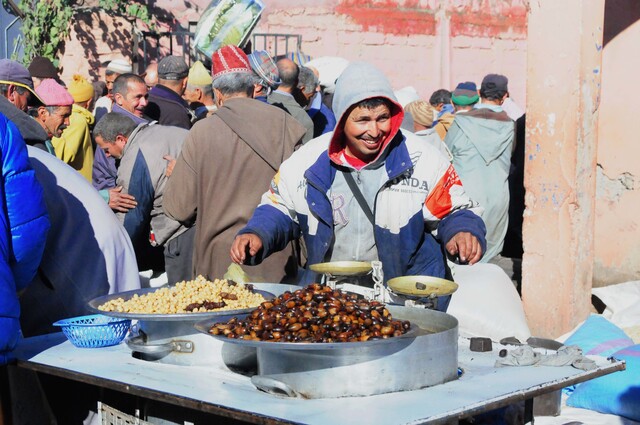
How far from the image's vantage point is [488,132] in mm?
8055

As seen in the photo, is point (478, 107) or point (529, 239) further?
point (478, 107)

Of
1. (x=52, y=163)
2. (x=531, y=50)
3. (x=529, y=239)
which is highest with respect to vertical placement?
(x=531, y=50)

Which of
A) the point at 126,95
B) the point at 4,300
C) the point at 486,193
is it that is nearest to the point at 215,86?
the point at 126,95

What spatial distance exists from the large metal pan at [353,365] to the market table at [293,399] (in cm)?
3

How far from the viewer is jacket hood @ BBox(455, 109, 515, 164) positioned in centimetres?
805

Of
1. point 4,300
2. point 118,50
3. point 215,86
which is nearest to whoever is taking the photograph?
point 4,300

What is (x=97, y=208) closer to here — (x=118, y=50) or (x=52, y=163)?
(x=52, y=163)

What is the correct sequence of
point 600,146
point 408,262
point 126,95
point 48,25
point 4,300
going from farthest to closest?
point 48,25 → point 600,146 → point 126,95 → point 408,262 → point 4,300

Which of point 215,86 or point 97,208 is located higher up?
point 215,86

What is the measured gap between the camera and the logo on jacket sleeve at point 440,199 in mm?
3709

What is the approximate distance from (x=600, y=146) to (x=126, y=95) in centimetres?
388

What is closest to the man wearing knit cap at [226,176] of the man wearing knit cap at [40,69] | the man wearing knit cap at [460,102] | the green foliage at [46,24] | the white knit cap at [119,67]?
the man wearing knit cap at [40,69]

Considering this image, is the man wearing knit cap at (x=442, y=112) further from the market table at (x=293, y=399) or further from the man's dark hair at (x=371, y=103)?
the market table at (x=293, y=399)

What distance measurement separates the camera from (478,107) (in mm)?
8312
